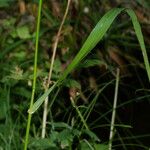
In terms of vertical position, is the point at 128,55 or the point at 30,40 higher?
the point at 30,40

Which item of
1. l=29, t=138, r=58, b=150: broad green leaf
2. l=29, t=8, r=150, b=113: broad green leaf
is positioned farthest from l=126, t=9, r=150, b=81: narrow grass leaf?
l=29, t=138, r=58, b=150: broad green leaf

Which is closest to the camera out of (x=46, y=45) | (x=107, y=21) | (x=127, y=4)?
(x=107, y=21)

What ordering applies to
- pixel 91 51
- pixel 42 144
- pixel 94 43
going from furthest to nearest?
1. pixel 91 51
2. pixel 42 144
3. pixel 94 43

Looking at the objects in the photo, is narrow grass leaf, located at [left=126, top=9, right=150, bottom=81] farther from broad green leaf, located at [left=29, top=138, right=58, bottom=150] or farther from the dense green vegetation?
the dense green vegetation

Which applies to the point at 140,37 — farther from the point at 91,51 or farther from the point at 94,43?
the point at 91,51

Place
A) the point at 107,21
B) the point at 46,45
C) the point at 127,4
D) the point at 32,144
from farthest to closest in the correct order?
the point at 127,4 → the point at 46,45 → the point at 32,144 → the point at 107,21

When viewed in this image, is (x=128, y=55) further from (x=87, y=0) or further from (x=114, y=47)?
(x=87, y=0)

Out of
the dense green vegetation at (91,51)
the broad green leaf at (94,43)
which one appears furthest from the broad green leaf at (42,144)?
the dense green vegetation at (91,51)

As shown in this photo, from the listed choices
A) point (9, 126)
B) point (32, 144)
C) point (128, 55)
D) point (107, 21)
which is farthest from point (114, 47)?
point (107, 21)

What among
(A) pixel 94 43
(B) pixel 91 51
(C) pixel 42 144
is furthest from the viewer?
(B) pixel 91 51

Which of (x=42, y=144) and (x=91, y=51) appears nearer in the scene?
(x=42, y=144)

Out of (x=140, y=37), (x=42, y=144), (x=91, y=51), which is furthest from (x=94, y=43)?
Result: (x=91, y=51)
